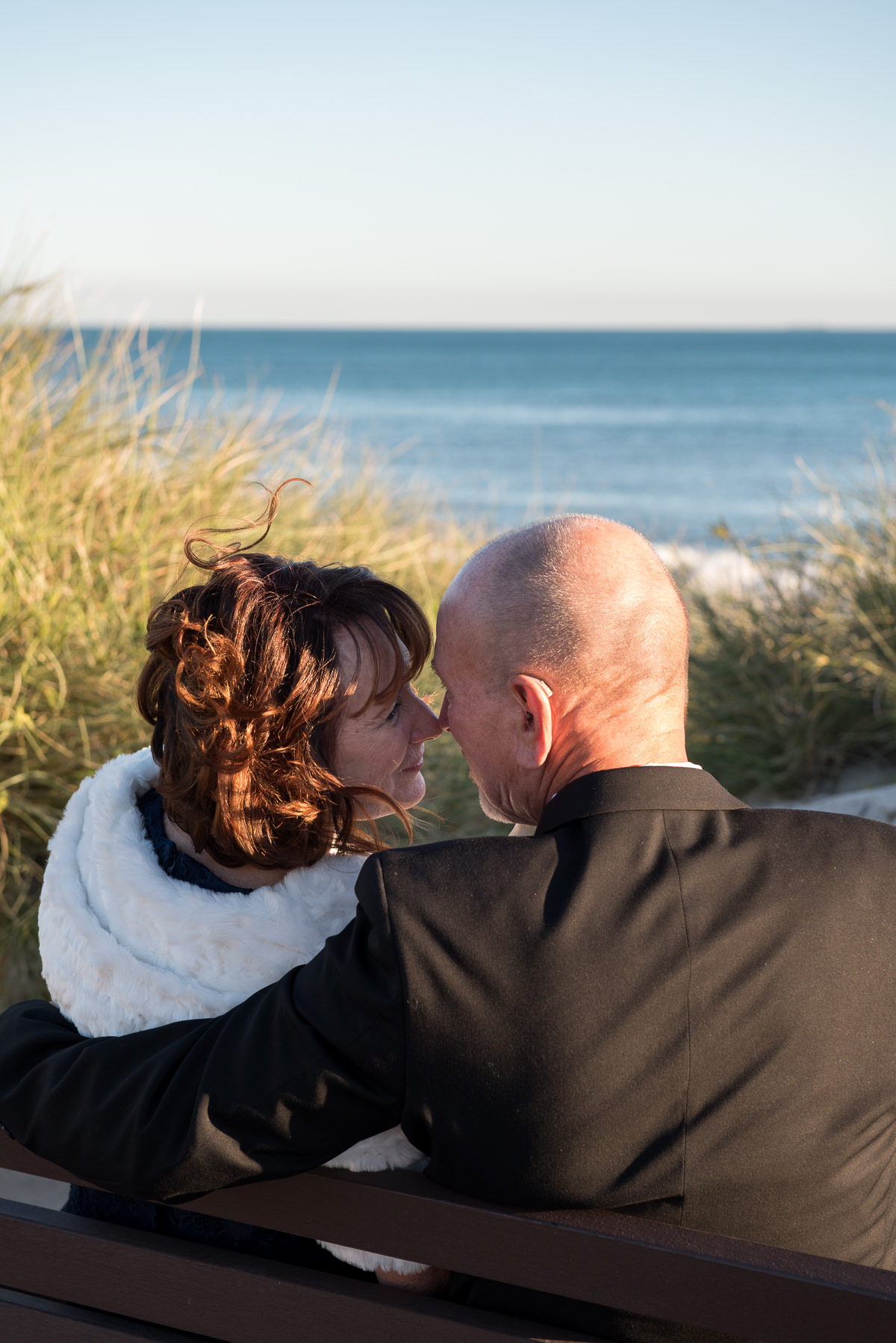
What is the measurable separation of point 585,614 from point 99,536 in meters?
3.79

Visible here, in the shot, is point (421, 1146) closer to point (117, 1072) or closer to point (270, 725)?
point (117, 1072)

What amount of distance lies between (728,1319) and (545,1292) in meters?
0.26

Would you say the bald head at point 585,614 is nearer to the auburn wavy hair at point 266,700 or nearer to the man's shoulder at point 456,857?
the auburn wavy hair at point 266,700

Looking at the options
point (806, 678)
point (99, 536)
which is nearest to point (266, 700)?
point (99, 536)

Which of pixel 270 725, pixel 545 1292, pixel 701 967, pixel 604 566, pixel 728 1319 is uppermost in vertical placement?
pixel 604 566

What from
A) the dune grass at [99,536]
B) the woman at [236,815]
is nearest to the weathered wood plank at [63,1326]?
the woman at [236,815]

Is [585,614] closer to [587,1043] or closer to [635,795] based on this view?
[635,795]

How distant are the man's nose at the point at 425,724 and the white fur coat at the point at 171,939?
11.2 inches

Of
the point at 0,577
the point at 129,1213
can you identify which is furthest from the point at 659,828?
the point at 0,577

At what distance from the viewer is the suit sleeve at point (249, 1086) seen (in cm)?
129

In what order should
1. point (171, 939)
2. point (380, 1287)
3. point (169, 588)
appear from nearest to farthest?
point (380, 1287) < point (171, 939) < point (169, 588)

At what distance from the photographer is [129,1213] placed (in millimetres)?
1671

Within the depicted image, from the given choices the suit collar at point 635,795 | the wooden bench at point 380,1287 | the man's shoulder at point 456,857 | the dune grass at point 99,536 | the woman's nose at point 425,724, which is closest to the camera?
the wooden bench at point 380,1287

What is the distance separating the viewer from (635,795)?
56.7 inches
